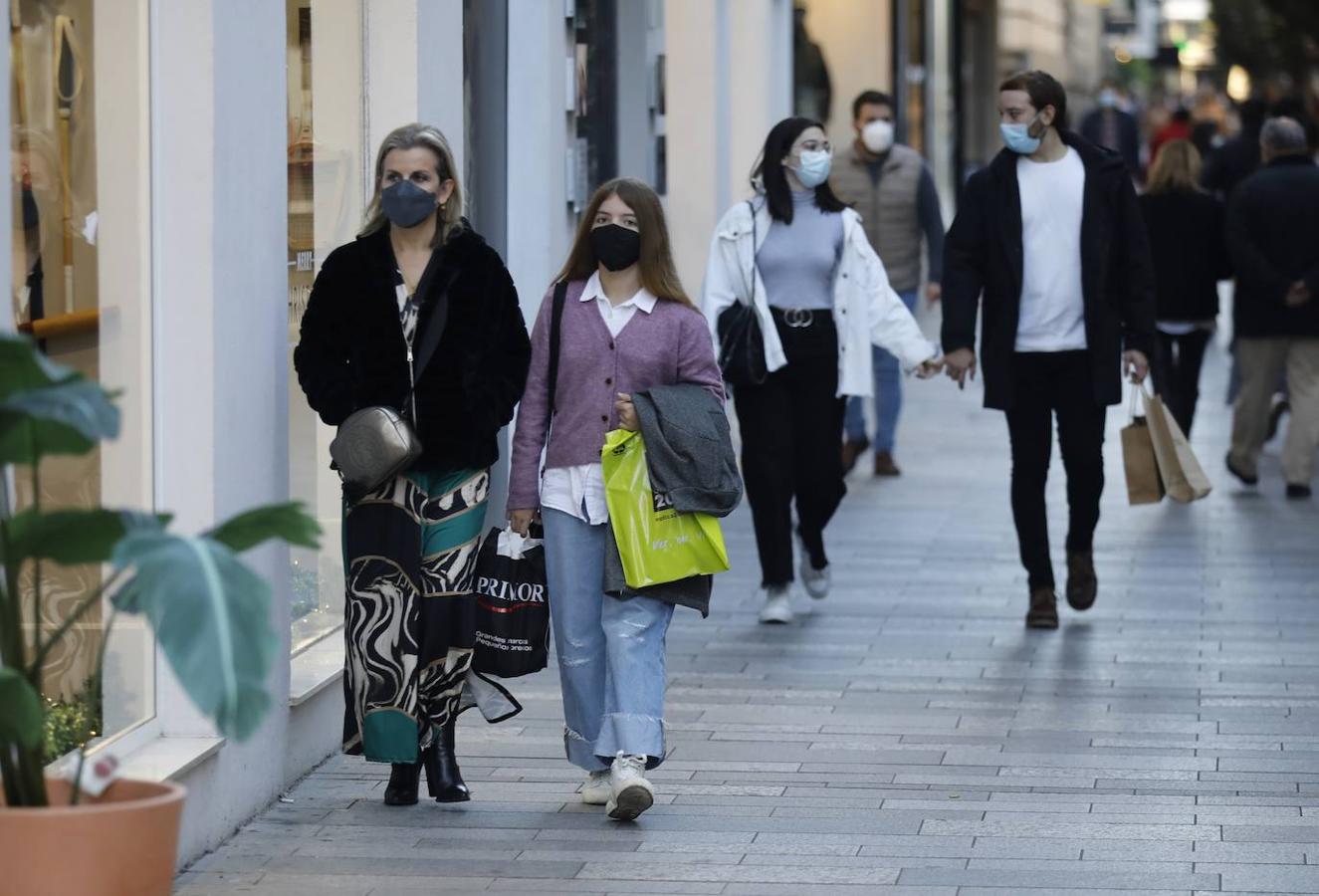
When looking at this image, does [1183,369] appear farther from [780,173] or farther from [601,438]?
[601,438]

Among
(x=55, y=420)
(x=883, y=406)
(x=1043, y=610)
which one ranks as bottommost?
(x=1043, y=610)

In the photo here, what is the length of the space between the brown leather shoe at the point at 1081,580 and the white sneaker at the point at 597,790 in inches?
135

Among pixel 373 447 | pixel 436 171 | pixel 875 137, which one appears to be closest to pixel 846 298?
pixel 436 171

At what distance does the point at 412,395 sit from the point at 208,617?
2.64 m

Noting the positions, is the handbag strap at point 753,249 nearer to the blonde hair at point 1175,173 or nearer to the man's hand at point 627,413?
the man's hand at point 627,413

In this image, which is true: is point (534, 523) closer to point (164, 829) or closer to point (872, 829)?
point (872, 829)

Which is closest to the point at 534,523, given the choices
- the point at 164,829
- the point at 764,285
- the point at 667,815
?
the point at 667,815

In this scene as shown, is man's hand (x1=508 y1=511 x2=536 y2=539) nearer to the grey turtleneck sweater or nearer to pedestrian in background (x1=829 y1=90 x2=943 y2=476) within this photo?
the grey turtleneck sweater

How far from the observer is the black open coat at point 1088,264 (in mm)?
9039

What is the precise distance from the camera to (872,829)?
625cm

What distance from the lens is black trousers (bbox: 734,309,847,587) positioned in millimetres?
9383

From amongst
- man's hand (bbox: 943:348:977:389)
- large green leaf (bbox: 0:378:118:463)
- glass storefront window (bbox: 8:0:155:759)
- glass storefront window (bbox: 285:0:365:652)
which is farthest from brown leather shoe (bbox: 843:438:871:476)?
large green leaf (bbox: 0:378:118:463)

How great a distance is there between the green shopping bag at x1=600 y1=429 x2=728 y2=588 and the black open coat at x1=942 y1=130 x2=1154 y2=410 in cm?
302

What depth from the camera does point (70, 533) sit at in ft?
13.0
